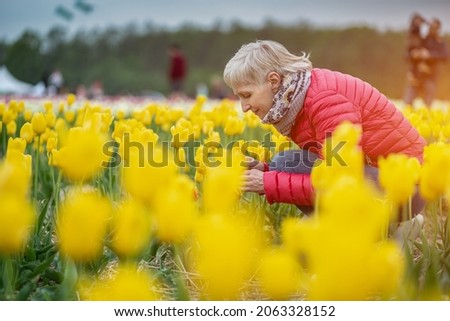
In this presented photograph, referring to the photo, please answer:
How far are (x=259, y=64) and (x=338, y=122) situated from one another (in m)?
0.23

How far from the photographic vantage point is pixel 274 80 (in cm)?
165

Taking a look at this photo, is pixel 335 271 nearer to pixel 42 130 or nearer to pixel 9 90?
pixel 42 130

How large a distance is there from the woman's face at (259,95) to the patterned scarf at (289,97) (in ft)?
0.06

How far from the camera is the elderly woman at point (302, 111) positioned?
1558 millimetres

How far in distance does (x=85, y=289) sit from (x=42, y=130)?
0.64 m

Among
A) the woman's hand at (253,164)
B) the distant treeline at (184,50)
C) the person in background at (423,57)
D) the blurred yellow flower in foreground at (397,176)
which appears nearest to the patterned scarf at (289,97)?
the woman's hand at (253,164)

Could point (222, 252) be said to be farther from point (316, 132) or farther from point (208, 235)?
point (316, 132)

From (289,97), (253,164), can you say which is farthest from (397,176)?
(253,164)

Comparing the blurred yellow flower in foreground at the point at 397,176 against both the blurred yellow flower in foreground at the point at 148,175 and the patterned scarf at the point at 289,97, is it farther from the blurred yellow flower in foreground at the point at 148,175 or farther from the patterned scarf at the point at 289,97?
the patterned scarf at the point at 289,97

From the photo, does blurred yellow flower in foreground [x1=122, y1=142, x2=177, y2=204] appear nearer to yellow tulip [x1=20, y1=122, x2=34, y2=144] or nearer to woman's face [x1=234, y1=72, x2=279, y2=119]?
woman's face [x1=234, y1=72, x2=279, y2=119]

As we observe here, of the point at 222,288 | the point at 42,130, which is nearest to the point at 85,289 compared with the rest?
the point at 222,288

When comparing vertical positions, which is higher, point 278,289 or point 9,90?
point 278,289

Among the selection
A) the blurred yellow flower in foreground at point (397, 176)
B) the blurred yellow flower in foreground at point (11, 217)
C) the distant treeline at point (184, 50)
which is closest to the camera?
the blurred yellow flower in foreground at point (11, 217)

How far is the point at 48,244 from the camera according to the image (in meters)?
1.52
